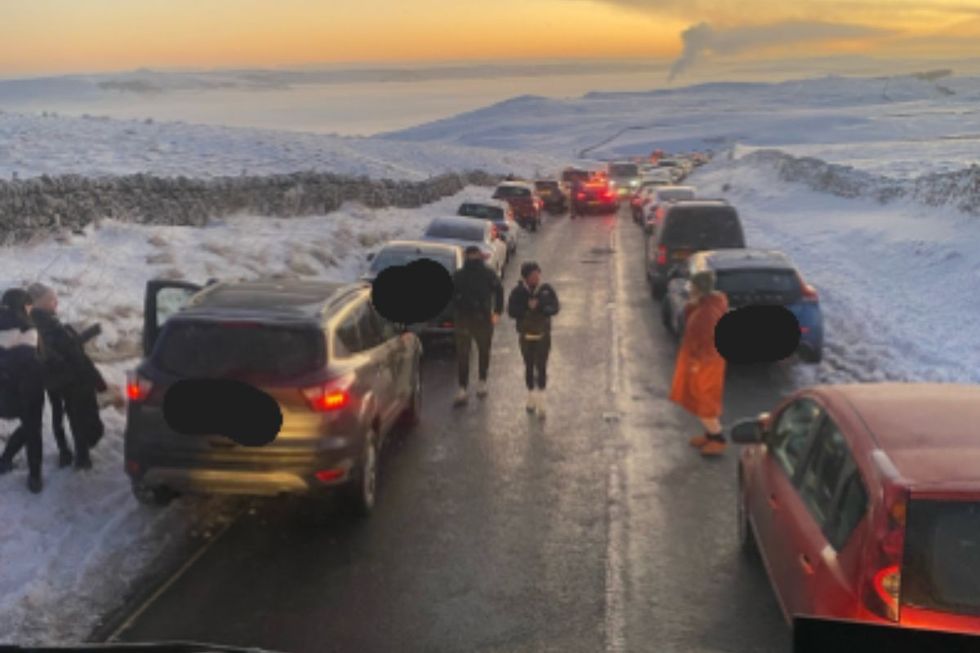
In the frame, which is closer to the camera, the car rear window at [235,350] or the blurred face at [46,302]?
the car rear window at [235,350]

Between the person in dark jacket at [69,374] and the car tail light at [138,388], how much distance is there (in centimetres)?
101

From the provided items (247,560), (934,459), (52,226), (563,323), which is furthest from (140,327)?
(934,459)

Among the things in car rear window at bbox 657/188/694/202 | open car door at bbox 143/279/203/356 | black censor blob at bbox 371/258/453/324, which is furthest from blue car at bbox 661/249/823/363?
car rear window at bbox 657/188/694/202

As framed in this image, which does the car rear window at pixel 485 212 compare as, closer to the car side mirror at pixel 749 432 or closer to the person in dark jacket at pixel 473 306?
the person in dark jacket at pixel 473 306

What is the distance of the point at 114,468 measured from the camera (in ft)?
29.3

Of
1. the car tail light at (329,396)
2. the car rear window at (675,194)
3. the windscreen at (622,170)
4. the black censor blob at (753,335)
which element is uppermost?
the car tail light at (329,396)

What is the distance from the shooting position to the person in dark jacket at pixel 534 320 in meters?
11.2

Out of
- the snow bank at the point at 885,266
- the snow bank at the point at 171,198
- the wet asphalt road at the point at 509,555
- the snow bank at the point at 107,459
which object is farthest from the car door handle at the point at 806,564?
the snow bank at the point at 171,198

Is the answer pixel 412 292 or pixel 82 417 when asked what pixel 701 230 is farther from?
pixel 82 417

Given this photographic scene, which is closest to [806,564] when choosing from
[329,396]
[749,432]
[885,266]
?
[749,432]

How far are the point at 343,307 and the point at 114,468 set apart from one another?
2551 millimetres

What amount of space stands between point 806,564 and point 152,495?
17.2ft

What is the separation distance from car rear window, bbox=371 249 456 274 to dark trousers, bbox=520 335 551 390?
4613 millimetres

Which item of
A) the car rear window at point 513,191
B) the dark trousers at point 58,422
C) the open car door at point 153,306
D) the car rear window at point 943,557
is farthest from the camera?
the car rear window at point 513,191
